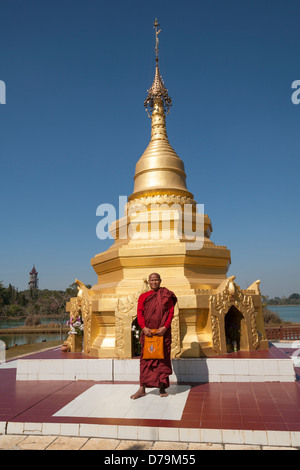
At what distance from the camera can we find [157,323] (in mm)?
6711

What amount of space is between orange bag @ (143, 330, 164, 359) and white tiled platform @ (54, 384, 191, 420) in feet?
2.57

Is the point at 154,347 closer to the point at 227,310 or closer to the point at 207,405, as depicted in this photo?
the point at 207,405

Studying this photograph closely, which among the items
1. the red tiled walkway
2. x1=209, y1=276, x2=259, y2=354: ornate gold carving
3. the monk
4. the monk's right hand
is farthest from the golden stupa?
the monk's right hand

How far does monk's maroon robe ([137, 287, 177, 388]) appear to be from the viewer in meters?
6.61

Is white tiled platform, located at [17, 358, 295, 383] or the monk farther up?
the monk

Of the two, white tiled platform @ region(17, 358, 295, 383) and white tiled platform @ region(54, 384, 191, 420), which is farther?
white tiled platform @ region(17, 358, 295, 383)

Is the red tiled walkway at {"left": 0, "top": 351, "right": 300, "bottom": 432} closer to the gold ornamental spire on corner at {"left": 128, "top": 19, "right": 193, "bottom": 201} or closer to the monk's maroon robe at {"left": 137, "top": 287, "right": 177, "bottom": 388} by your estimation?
the monk's maroon robe at {"left": 137, "top": 287, "right": 177, "bottom": 388}

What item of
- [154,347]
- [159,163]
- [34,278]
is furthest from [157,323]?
[34,278]

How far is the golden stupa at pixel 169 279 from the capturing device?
29.2 ft

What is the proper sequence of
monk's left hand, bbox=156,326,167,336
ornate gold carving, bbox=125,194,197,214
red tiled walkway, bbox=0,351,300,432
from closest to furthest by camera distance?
red tiled walkway, bbox=0,351,300,432, monk's left hand, bbox=156,326,167,336, ornate gold carving, bbox=125,194,197,214

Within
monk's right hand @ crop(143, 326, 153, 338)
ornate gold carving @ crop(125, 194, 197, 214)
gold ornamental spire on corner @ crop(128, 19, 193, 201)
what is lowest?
monk's right hand @ crop(143, 326, 153, 338)

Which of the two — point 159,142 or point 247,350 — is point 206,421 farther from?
point 159,142

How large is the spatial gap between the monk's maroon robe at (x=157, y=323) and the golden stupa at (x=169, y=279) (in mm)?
1913

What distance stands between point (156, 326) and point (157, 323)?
6 centimetres
